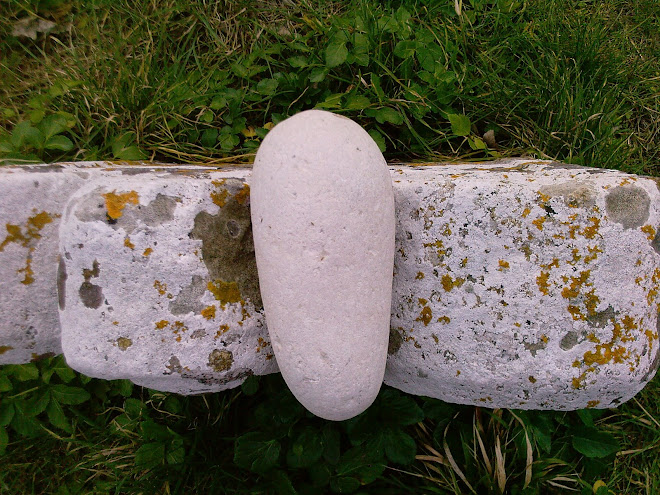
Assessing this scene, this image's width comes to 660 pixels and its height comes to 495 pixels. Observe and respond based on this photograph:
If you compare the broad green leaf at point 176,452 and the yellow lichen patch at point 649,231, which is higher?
the yellow lichen patch at point 649,231

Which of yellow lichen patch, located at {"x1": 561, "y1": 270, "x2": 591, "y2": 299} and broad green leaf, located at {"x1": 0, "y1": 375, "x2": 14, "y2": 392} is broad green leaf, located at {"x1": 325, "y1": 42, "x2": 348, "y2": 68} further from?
broad green leaf, located at {"x1": 0, "y1": 375, "x2": 14, "y2": 392}

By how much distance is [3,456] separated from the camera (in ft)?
8.11

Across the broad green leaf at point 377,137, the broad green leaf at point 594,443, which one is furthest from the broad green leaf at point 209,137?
the broad green leaf at point 594,443

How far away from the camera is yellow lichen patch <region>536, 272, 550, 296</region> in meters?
1.55

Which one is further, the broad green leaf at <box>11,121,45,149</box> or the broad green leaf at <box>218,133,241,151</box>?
the broad green leaf at <box>218,133,241,151</box>

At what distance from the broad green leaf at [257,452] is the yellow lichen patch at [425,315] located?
3.15 feet

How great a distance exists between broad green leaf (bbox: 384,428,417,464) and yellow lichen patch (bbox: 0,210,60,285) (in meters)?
1.54

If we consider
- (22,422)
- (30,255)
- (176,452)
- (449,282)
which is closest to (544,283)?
(449,282)

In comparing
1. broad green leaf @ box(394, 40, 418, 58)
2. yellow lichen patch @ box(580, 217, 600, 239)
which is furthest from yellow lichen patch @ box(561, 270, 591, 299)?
broad green leaf @ box(394, 40, 418, 58)

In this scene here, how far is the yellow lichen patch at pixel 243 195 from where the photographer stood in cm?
164

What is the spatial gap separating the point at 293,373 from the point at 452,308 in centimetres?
55

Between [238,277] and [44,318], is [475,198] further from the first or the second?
[44,318]

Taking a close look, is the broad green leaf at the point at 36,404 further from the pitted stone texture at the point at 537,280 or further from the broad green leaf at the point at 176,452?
the pitted stone texture at the point at 537,280

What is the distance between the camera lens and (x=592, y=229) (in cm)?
153
